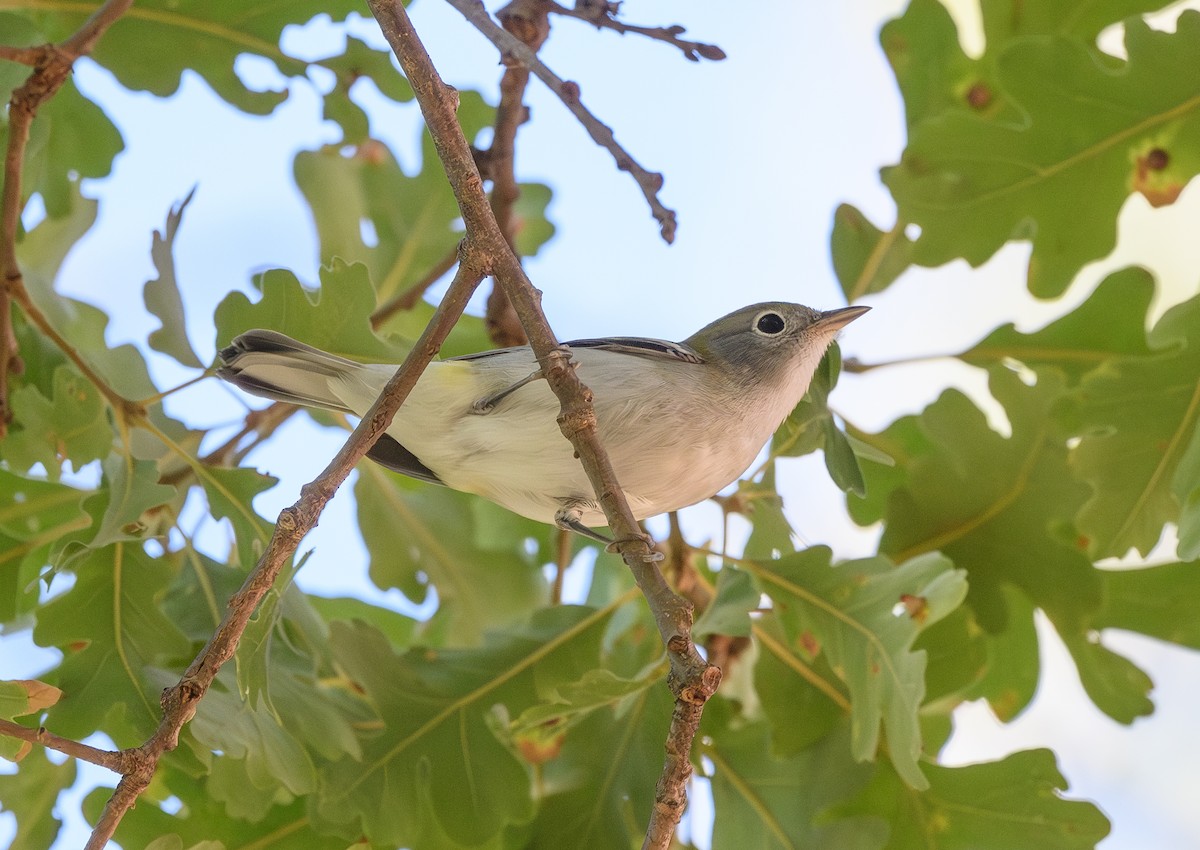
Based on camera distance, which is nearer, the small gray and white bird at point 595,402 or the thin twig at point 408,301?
the small gray and white bird at point 595,402

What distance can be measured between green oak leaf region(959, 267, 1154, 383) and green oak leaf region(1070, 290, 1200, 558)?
263 mm

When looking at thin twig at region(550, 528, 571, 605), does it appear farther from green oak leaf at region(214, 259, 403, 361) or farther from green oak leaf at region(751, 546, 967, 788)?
green oak leaf at region(214, 259, 403, 361)

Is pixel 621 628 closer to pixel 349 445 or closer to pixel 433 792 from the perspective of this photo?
pixel 433 792

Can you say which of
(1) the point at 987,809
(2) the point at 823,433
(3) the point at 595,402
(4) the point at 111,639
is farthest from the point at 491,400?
(1) the point at 987,809

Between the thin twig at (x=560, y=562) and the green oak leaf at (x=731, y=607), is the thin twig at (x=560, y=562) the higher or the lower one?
the higher one

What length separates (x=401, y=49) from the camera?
6.11 ft

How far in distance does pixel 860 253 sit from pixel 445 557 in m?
1.48

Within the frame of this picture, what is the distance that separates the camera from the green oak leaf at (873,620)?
8.05 feet

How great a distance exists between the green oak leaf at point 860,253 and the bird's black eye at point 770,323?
0.62 meters

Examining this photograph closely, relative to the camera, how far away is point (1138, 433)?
9.27ft

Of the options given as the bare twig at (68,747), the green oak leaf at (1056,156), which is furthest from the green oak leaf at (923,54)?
the bare twig at (68,747)

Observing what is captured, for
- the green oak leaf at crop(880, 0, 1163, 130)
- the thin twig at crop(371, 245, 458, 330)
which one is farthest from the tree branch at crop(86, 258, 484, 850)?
the green oak leaf at crop(880, 0, 1163, 130)

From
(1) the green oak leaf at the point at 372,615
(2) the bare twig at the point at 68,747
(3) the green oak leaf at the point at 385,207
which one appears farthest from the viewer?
(3) the green oak leaf at the point at 385,207

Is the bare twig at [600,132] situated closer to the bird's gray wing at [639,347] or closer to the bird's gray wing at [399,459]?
the bird's gray wing at [639,347]
